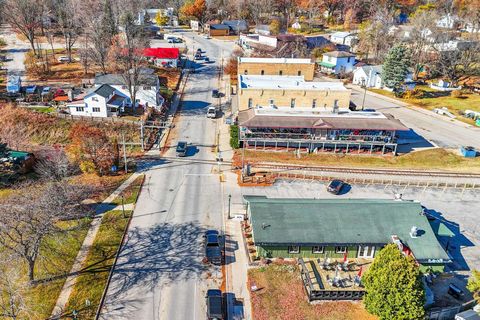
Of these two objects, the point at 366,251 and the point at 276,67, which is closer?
the point at 366,251

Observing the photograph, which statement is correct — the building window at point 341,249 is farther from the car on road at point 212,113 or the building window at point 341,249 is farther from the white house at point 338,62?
the white house at point 338,62

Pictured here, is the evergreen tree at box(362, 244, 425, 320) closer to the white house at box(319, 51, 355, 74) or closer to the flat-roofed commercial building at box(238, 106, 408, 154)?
the flat-roofed commercial building at box(238, 106, 408, 154)

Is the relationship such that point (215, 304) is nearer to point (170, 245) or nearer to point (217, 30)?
point (170, 245)

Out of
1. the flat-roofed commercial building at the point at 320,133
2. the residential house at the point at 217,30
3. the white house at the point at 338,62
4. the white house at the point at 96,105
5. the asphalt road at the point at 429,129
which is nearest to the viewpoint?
the flat-roofed commercial building at the point at 320,133

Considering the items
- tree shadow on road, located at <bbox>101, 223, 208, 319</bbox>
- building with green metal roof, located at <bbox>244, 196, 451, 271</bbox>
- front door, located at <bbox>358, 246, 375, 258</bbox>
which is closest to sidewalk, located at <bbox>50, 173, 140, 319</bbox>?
tree shadow on road, located at <bbox>101, 223, 208, 319</bbox>

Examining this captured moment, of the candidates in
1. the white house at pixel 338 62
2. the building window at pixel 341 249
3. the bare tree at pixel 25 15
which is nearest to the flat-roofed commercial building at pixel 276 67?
the white house at pixel 338 62

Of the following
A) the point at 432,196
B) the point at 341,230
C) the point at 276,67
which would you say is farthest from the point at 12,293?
the point at 276,67
